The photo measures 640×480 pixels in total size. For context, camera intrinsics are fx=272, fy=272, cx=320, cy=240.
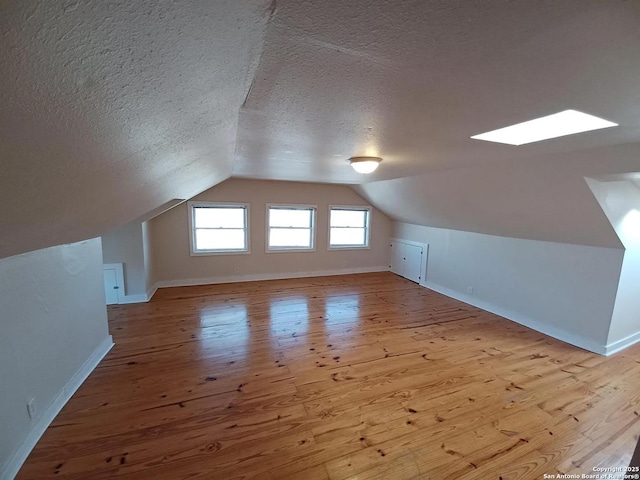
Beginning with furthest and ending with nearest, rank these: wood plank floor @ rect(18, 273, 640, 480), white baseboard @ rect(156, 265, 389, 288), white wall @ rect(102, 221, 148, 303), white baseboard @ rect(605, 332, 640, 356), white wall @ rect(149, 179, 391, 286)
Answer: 1. white baseboard @ rect(156, 265, 389, 288)
2. white wall @ rect(149, 179, 391, 286)
3. white wall @ rect(102, 221, 148, 303)
4. white baseboard @ rect(605, 332, 640, 356)
5. wood plank floor @ rect(18, 273, 640, 480)

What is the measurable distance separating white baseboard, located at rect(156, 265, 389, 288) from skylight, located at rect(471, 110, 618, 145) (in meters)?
4.59

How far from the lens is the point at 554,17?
0.68 meters

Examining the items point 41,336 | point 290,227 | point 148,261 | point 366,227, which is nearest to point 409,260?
point 366,227

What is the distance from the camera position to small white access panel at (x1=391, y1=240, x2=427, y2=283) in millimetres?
5632

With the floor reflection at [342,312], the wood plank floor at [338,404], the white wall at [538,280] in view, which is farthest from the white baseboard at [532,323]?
the floor reflection at [342,312]

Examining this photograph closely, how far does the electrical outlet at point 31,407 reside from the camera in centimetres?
175

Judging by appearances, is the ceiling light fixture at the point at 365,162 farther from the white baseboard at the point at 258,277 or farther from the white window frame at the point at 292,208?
the white baseboard at the point at 258,277

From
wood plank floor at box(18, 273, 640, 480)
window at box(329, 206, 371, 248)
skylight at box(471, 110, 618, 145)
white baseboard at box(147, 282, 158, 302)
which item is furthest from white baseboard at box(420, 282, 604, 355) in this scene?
white baseboard at box(147, 282, 158, 302)

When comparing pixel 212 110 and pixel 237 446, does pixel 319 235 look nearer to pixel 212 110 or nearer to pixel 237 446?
pixel 237 446

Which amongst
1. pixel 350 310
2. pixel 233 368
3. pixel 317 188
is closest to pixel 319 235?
pixel 317 188

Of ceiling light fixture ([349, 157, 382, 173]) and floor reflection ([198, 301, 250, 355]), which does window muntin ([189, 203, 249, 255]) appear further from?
ceiling light fixture ([349, 157, 382, 173])

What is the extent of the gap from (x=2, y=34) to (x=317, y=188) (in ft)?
18.0

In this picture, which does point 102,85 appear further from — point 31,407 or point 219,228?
point 219,228

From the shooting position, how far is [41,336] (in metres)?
1.89
